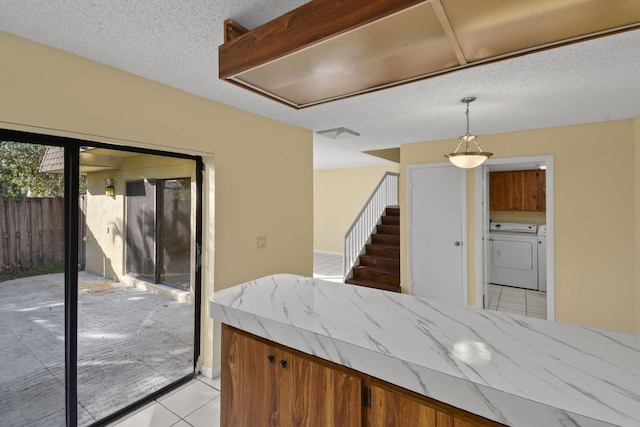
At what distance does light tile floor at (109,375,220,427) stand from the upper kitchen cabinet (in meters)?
5.87

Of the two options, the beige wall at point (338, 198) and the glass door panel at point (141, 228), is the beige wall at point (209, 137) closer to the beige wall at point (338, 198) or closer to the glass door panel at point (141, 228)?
the glass door panel at point (141, 228)

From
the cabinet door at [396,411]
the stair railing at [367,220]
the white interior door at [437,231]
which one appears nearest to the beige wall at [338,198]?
the stair railing at [367,220]

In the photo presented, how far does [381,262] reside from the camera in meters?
5.22

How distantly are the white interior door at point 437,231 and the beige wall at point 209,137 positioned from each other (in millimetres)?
1728

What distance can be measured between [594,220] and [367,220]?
3.35 meters

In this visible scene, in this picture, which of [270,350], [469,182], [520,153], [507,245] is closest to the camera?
[270,350]

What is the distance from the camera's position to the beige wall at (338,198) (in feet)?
26.3

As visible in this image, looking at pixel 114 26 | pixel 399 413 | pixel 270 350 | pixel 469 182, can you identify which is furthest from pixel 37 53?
pixel 469 182

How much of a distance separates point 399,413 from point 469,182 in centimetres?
384

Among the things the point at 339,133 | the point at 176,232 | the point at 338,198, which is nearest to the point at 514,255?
the point at 339,133

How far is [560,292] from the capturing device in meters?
3.56

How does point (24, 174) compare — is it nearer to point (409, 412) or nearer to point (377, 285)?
point (409, 412)

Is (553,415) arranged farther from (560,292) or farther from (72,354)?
(560,292)

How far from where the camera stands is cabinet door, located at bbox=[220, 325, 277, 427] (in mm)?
1270
